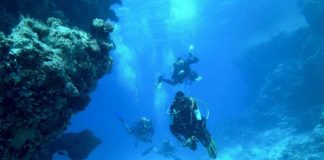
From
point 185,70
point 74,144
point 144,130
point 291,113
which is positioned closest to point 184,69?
point 185,70

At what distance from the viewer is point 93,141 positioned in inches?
512

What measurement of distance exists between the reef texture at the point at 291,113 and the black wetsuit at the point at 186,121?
10.7 meters

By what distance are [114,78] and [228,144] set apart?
56.2 meters

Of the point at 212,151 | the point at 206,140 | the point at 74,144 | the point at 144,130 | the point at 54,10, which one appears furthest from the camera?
the point at 144,130

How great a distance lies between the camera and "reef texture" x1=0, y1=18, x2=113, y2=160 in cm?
470

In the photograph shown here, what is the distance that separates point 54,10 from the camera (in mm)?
10422

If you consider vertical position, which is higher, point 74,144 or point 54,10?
point 54,10

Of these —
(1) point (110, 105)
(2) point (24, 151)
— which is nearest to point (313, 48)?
(2) point (24, 151)

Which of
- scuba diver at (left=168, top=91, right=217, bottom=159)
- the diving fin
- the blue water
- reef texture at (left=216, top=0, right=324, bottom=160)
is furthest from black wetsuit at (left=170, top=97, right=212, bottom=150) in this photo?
the blue water

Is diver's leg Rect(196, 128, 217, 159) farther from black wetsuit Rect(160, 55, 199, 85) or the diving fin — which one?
black wetsuit Rect(160, 55, 199, 85)

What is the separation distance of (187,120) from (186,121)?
40mm

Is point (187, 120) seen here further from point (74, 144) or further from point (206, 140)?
point (74, 144)

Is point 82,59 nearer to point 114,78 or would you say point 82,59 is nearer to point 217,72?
point 114,78

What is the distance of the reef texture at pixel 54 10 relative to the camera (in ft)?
27.9
